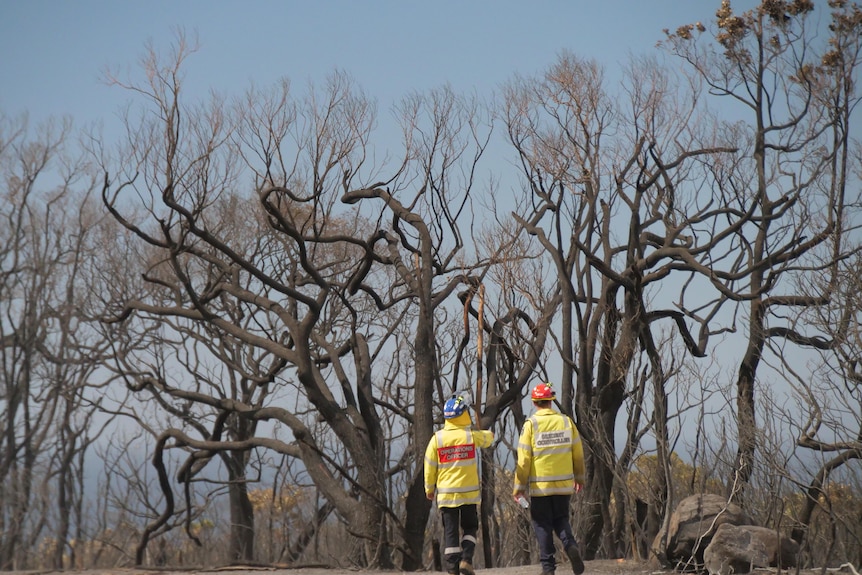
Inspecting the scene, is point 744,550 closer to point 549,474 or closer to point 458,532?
point 549,474

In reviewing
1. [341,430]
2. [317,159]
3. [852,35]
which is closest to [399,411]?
[341,430]

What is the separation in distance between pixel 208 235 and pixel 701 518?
9032 mm

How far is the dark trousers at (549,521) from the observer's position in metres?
9.38

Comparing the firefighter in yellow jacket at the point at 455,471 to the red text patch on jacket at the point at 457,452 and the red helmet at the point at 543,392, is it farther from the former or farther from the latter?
the red helmet at the point at 543,392

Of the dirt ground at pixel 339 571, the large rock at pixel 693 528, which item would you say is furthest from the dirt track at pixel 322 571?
the large rock at pixel 693 528

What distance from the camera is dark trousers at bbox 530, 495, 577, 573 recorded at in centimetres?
938

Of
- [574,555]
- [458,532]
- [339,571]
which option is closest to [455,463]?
[458,532]

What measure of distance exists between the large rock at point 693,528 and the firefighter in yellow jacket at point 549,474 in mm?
1740

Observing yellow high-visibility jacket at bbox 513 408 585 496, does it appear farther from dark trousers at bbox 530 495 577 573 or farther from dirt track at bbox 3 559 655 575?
dirt track at bbox 3 559 655 575

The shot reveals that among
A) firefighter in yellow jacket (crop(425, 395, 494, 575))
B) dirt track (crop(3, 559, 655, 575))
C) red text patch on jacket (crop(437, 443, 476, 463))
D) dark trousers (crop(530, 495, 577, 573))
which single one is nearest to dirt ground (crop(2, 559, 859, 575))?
dirt track (crop(3, 559, 655, 575))

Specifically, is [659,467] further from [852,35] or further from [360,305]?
[360,305]

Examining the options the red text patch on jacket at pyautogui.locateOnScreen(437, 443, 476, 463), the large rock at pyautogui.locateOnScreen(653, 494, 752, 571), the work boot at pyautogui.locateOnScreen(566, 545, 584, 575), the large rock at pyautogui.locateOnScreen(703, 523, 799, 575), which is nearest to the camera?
the work boot at pyautogui.locateOnScreen(566, 545, 584, 575)

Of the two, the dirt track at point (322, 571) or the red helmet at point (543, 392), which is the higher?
the red helmet at point (543, 392)

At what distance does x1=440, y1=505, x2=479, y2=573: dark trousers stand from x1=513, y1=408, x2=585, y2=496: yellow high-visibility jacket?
0.66 meters
